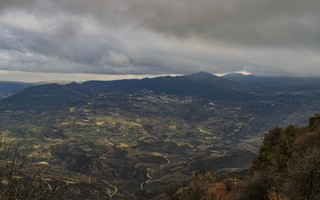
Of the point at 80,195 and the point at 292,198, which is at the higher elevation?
the point at 292,198

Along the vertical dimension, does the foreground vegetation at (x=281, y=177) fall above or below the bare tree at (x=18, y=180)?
below

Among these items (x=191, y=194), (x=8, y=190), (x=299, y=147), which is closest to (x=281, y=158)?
(x=299, y=147)

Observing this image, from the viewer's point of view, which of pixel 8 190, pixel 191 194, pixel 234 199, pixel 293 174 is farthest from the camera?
pixel 191 194

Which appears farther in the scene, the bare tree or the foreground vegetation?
the foreground vegetation

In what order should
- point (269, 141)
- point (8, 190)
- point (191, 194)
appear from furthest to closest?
1. point (269, 141)
2. point (191, 194)
3. point (8, 190)

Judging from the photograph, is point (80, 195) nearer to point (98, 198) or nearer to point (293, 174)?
point (98, 198)

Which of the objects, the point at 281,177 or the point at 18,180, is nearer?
the point at 18,180

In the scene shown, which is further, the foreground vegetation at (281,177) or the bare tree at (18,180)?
the foreground vegetation at (281,177)

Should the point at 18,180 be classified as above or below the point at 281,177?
above

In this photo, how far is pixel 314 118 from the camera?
84.8m

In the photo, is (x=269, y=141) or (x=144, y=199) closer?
(x=269, y=141)

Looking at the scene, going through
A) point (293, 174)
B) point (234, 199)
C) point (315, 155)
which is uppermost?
point (315, 155)

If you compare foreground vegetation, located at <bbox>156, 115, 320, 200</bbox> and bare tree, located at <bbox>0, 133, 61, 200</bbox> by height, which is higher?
bare tree, located at <bbox>0, 133, 61, 200</bbox>

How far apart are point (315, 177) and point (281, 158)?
3577 cm
